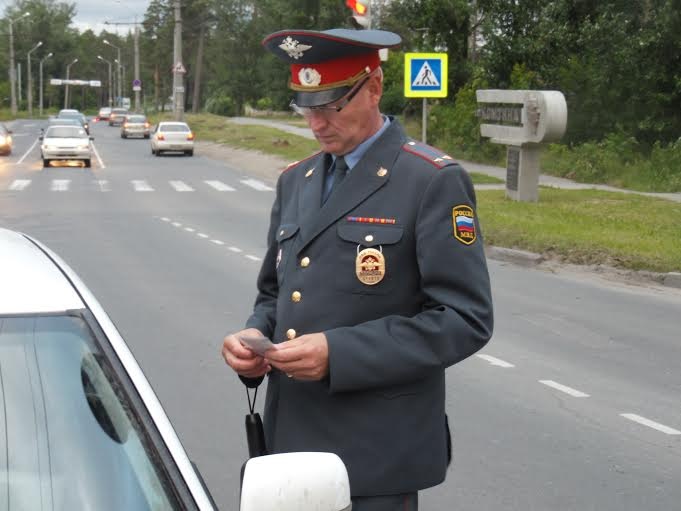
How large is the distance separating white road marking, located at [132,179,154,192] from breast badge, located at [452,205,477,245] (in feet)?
86.2

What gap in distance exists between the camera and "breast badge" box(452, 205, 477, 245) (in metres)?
2.96

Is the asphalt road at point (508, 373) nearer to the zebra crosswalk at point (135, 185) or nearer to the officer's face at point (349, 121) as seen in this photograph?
the officer's face at point (349, 121)

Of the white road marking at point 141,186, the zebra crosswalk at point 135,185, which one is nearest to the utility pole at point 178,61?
the zebra crosswalk at point 135,185

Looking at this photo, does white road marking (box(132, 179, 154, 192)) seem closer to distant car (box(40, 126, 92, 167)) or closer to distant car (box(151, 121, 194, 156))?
distant car (box(40, 126, 92, 167))

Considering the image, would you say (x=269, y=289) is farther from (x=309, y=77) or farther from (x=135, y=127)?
(x=135, y=127)

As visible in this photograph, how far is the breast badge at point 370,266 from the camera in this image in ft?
9.80

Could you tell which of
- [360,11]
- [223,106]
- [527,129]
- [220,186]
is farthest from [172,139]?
[223,106]

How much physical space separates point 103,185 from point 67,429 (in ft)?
93.4

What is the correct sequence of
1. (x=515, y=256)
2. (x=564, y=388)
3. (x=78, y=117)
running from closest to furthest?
(x=564, y=388) → (x=515, y=256) → (x=78, y=117)

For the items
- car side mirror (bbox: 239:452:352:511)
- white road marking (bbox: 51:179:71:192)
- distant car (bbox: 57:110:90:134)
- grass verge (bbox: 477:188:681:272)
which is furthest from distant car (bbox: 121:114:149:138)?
car side mirror (bbox: 239:452:352:511)

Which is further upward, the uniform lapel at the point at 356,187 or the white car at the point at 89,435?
the uniform lapel at the point at 356,187

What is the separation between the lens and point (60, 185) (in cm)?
3027

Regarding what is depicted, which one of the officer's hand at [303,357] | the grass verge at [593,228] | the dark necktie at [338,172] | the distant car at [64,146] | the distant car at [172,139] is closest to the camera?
the officer's hand at [303,357]

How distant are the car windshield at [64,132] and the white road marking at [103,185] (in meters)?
8.32
